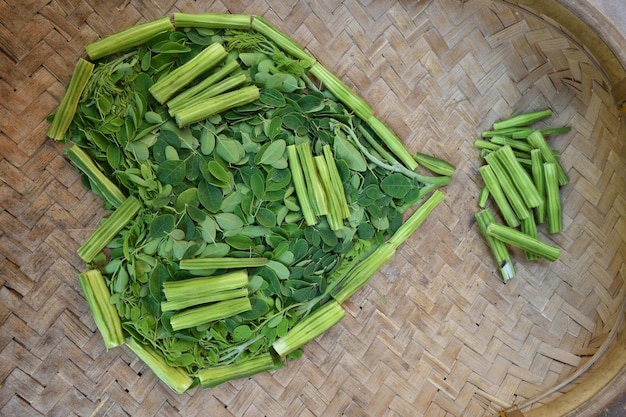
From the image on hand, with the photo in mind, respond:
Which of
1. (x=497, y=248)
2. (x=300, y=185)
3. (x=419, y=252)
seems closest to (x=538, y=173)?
(x=497, y=248)

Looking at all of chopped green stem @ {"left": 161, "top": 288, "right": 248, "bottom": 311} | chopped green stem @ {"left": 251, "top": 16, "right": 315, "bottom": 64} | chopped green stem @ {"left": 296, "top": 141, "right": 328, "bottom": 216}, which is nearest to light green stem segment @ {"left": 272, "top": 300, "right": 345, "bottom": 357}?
chopped green stem @ {"left": 161, "top": 288, "right": 248, "bottom": 311}

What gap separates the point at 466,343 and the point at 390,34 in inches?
51.9

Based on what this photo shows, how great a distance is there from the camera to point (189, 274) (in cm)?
179

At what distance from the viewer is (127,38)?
1.80m

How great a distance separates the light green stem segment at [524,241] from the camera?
216cm

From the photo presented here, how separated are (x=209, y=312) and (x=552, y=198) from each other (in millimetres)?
1445

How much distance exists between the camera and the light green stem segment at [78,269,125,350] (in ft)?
5.94

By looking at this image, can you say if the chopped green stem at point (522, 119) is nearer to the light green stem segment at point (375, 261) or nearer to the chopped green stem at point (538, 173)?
the chopped green stem at point (538, 173)

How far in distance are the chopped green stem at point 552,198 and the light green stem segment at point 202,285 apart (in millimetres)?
1293

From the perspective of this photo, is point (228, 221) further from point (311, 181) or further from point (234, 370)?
point (234, 370)

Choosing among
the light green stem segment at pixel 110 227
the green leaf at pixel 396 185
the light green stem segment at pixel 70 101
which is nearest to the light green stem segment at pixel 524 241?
the green leaf at pixel 396 185

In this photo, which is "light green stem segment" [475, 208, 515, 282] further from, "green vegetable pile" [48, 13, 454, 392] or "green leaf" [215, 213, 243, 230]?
"green leaf" [215, 213, 243, 230]

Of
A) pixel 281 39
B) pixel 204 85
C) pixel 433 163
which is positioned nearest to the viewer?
pixel 204 85

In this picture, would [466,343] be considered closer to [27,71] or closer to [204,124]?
[204,124]
